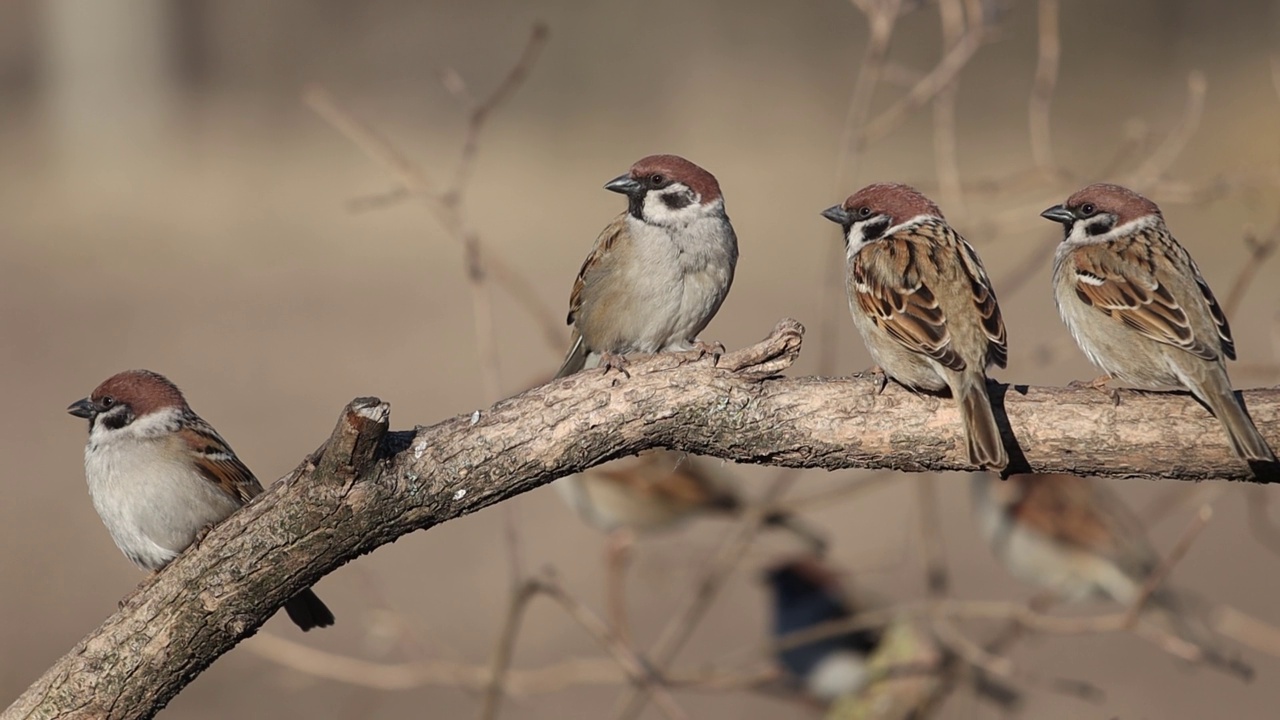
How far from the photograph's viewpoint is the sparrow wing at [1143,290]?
3.82 m

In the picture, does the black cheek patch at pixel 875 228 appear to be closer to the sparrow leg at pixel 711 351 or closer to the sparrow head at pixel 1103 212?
the sparrow head at pixel 1103 212

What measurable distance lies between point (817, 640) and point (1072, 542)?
1.27m

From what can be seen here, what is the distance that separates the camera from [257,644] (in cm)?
518

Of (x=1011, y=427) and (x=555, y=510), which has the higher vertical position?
(x=1011, y=427)

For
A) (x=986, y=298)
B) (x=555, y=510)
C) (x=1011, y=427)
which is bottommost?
(x=555, y=510)

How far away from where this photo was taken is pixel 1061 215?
4289 millimetres

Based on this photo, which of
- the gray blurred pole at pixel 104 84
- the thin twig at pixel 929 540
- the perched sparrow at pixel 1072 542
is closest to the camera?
the thin twig at pixel 929 540

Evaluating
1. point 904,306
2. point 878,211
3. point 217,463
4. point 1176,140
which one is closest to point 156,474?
point 217,463

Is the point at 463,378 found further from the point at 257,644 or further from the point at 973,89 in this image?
the point at 973,89

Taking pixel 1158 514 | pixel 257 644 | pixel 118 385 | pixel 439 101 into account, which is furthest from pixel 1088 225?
pixel 439 101

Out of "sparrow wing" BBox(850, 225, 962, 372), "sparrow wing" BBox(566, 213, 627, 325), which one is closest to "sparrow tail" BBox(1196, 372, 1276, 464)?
"sparrow wing" BBox(850, 225, 962, 372)

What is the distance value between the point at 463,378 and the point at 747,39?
8102 millimetres

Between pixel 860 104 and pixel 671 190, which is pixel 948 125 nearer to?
pixel 860 104

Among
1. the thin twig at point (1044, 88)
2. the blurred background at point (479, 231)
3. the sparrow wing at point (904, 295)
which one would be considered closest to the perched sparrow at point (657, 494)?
the blurred background at point (479, 231)
